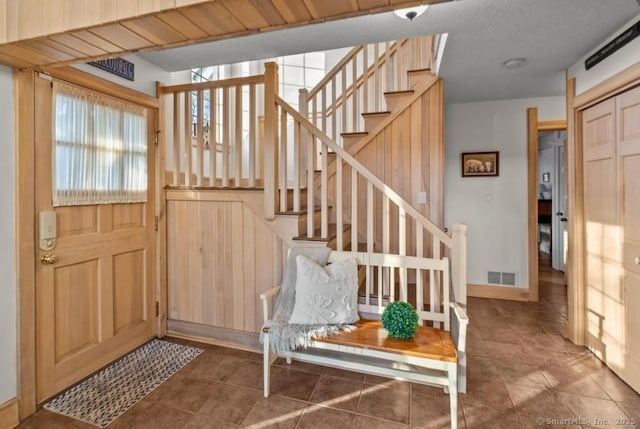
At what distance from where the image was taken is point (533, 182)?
3717 millimetres

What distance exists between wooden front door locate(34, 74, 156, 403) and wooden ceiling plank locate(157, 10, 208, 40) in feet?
4.24

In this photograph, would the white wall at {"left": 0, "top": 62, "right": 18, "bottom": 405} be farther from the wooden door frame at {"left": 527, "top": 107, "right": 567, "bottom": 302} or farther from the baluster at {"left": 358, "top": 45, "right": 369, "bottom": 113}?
the wooden door frame at {"left": 527, "top": 107, "right": 567, "bottom": 302}

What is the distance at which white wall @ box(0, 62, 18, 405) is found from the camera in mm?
1719

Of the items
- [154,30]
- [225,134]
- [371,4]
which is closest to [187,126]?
[225,134]

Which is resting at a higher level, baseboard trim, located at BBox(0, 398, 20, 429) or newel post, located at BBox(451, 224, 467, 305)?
newel post, located at BBox(451, 224, 467, 305)

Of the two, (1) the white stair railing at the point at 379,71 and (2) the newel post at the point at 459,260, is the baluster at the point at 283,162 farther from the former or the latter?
(2) the newel post at the point at 459,260

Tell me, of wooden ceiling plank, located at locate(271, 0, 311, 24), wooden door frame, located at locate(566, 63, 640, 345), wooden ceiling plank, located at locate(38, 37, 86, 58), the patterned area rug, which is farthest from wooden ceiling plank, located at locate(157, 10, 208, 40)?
wooden door frame, located at locate(566, 63, 640, 345)

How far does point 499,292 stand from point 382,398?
2.61 meters

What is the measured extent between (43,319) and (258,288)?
1.37 meters

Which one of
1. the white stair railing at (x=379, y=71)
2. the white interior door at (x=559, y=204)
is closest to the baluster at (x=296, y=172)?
the white stair railing at (x=379, y=71)

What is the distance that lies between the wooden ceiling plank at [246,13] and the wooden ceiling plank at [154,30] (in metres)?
0.30

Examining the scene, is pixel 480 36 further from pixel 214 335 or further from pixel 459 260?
pixel 214 335

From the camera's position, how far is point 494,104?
3.83m

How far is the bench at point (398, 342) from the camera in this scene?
1735 millimetres
